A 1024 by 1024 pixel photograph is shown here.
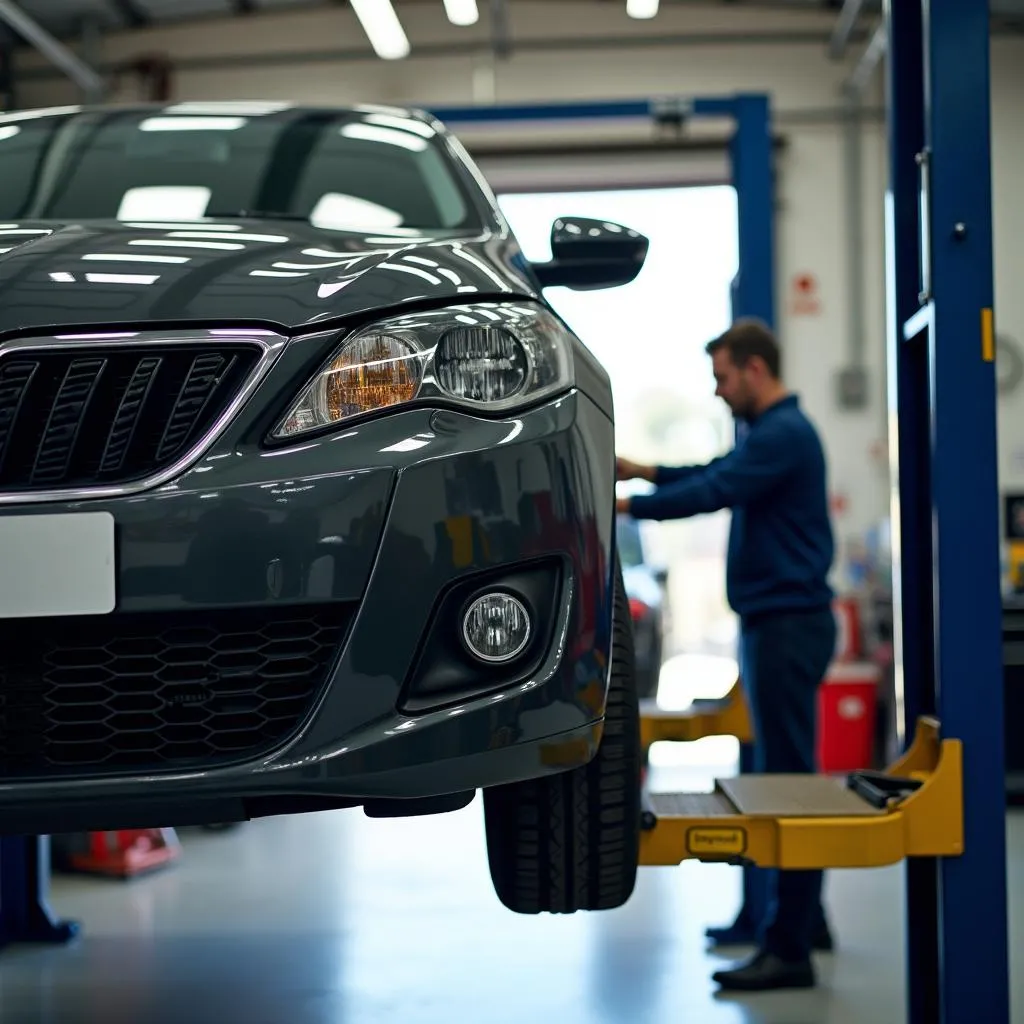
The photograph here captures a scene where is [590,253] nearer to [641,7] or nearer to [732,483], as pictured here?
[732,483]

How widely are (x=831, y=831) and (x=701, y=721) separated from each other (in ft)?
4.68

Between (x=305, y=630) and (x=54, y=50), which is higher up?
(x=54, y=50)

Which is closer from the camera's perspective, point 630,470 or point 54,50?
point 630,470

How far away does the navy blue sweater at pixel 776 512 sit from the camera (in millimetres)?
3344

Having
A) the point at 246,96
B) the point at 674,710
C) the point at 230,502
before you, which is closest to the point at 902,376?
the point at 674,710

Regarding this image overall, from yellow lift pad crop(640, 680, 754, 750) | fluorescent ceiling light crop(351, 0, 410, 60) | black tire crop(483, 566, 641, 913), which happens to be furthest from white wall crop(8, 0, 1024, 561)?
black tire crop(483, 566, 641, 913)

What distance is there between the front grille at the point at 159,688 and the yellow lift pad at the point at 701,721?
6.44 ft

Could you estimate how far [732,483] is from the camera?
10.9 ft

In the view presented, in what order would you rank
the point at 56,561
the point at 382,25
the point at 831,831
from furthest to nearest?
the point at 382,25
the point at 831,831
the point at 56,561

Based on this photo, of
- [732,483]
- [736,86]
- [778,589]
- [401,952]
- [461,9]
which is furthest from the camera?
[736,86]

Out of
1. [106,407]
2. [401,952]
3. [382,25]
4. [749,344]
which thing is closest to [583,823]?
[106,407]

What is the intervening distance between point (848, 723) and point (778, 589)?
3988mm

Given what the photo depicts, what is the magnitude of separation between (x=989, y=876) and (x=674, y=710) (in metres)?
1.51

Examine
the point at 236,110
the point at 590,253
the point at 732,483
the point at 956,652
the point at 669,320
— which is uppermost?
the point at 669,320
